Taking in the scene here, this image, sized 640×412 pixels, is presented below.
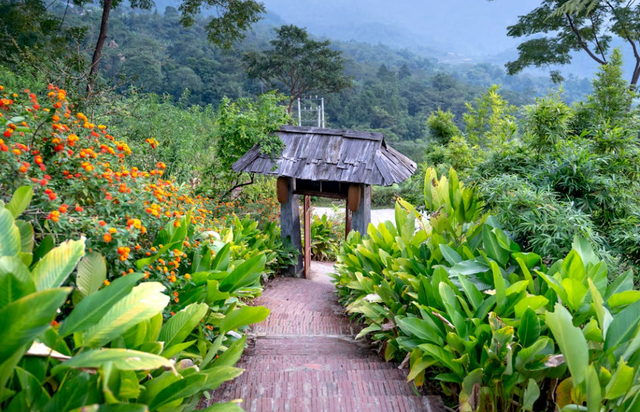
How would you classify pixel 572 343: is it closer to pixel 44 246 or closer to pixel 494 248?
pixel 494 248

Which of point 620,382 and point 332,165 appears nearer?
point 620,382

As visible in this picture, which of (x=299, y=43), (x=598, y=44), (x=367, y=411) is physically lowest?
(x=367, y=411)

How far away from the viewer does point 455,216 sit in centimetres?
358

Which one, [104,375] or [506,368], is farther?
[506,368]

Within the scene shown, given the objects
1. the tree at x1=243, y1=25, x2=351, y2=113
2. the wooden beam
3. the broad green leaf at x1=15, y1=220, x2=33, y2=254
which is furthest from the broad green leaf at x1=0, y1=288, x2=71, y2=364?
the tree at x1=243, y1=25, x2=351, y2=113

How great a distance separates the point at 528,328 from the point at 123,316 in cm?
166

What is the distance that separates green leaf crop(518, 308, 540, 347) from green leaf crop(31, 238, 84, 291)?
1.81m

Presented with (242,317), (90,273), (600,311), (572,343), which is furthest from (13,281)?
(600,311)

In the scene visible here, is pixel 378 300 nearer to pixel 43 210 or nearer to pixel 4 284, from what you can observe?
pixel 43 210

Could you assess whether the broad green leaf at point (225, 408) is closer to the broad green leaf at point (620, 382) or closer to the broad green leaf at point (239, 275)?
the broad green leaf at point (239, 275)

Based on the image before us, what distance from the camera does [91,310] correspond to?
146cm

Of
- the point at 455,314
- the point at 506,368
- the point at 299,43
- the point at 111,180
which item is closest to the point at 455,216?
the point at 455,314

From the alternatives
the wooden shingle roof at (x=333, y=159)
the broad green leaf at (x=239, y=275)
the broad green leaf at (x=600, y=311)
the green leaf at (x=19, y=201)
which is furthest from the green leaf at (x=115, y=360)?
the wooden shingle roof at (x=333, y=159)

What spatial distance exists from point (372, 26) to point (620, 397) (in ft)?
376
